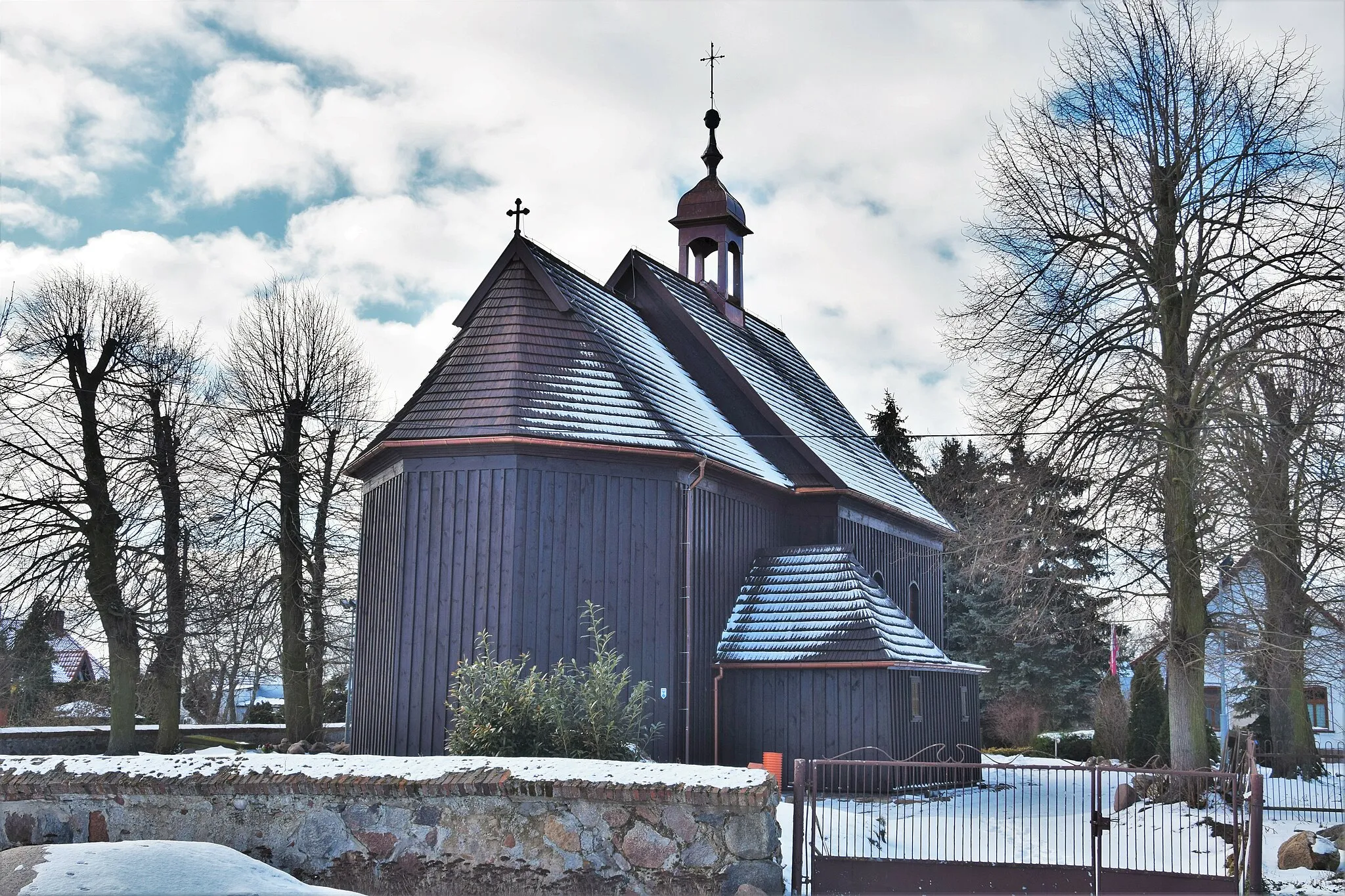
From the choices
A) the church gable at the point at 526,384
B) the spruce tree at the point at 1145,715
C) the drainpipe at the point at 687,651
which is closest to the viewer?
the church gable at the point at 526,384

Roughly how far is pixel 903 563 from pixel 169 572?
14.6 meters

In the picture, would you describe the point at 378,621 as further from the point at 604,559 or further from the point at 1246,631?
the point at 1246,631

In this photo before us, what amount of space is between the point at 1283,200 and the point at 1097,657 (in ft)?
77.3

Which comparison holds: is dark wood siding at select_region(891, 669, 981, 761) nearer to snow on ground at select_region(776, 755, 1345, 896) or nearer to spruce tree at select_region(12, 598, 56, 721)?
snow on ground at select_region(776, 755, 1345, 896)

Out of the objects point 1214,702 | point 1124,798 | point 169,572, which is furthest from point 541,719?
point 1214,702

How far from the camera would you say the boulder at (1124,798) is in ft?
55.1

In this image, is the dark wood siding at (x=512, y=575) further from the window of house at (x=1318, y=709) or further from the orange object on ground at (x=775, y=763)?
the window of house at (x=1318, y=709)

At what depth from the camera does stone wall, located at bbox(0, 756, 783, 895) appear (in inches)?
368

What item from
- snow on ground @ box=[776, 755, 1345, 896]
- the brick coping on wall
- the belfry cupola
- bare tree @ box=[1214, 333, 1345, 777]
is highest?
the belfry cupola

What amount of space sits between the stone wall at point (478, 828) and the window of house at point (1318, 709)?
3053cm

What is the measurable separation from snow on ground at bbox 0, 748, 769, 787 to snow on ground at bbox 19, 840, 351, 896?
3163 millimetres

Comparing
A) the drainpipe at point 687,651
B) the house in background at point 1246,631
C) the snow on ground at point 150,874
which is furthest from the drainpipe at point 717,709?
the snow on ground at point 150,874

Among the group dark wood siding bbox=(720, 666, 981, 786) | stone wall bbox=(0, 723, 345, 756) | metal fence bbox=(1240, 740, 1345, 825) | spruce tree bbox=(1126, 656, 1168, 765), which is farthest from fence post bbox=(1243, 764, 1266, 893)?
stone wall bbox=(0, 723, 345, 756)

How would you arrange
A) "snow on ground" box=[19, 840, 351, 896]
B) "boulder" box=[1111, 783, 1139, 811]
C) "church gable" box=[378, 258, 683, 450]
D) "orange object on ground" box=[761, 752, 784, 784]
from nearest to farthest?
"snow on ground" box=[19, 840, 351, 896], "boulder" box=[1111, 783, 1139, 811], "church gable" box=[378, 258, 683, 450], "orange object on ground" box=[761, 752, 784, 784]
